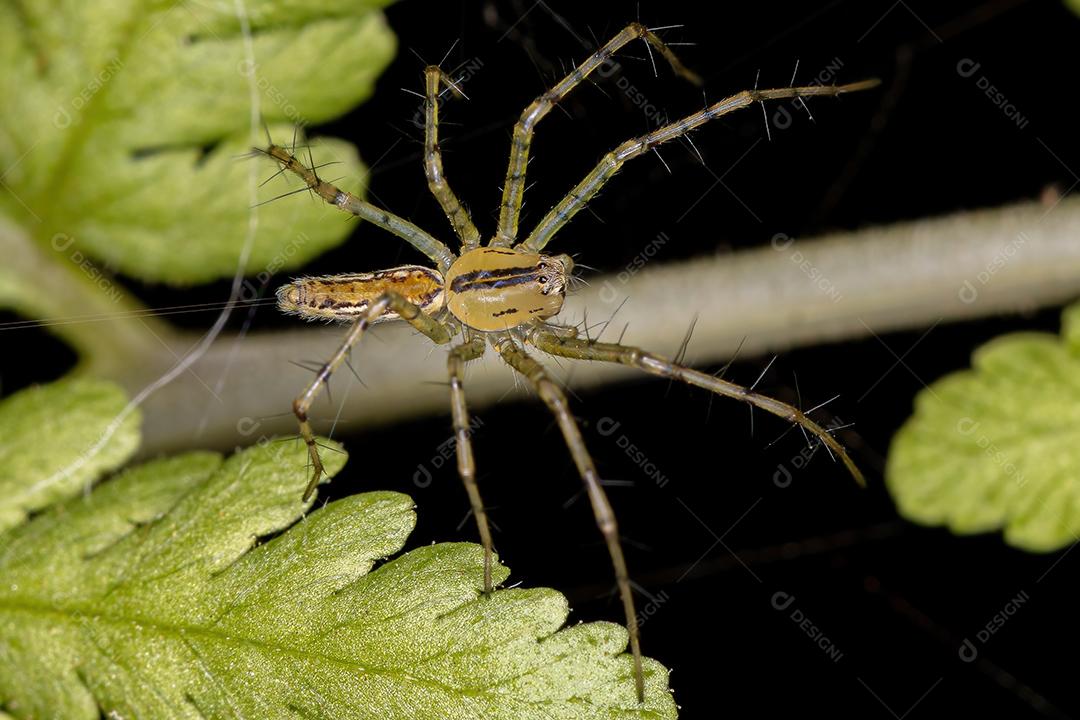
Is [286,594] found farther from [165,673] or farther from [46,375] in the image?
[46,375]

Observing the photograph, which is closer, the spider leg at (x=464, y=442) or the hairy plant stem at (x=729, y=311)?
the spider leg at (x=464, y=442)

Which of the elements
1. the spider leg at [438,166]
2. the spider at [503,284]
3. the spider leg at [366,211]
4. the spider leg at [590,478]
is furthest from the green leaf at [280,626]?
the spider leg at [438,166]

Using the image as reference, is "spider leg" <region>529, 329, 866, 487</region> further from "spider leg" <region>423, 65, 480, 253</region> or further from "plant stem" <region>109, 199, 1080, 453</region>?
"spider leg" <region>423, 65, 480, 253</region>

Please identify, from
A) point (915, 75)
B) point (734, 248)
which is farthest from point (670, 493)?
point (915, 75)

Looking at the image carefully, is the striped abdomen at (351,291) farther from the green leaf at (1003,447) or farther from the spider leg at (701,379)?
the green leaf at (1003,447)

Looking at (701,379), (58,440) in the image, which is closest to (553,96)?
(701,379)

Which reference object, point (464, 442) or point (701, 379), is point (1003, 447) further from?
point (464, 442)

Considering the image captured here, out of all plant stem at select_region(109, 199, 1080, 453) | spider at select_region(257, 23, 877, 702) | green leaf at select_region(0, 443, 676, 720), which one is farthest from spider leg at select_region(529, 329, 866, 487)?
green leaf at select_region(0, 443, 676, 720)
